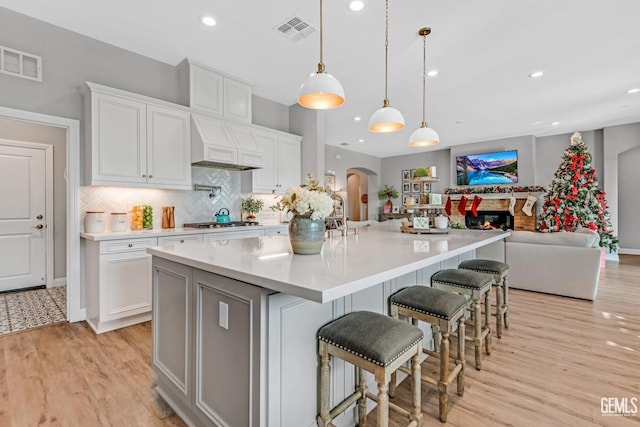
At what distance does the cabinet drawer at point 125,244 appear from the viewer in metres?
2.83

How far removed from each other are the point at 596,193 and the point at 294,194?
6.90 meters

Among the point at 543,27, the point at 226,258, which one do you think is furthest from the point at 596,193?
the point at 226,258

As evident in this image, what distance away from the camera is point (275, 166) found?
4754 mm

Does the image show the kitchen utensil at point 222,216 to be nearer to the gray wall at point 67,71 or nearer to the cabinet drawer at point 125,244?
the cabinet drawer at point 125,244

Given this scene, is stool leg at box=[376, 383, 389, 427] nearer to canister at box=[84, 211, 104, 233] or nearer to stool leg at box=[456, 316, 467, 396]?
stool leg at box=[456, 316, 467, 396]

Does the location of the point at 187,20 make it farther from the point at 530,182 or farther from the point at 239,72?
the point at 530,182

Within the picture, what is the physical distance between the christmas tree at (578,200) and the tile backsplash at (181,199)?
18.7 feet

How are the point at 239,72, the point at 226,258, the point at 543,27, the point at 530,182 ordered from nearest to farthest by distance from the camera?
1. the point at 226,258
2. the point at 543,27
3. the point at 239,72
4. the point at 530,182

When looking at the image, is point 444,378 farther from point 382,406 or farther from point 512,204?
point 512,204

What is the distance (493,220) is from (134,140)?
27.8 feet

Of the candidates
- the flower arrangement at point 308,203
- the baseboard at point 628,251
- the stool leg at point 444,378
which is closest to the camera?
the flower arrangement at point 308,203

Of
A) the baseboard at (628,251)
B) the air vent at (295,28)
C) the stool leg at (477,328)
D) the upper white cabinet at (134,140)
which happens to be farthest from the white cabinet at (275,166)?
the baseboard at (628,251)

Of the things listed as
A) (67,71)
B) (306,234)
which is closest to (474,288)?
(306,234)

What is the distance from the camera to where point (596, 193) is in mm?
5730
